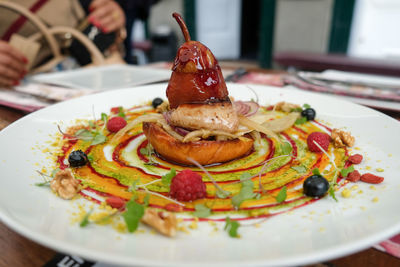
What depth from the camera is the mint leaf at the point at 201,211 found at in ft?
3.16

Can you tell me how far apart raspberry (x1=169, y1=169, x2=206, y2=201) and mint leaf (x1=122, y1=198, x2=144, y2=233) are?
196mm

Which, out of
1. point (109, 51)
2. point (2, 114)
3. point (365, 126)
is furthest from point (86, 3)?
point (365, 126)

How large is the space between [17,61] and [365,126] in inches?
116

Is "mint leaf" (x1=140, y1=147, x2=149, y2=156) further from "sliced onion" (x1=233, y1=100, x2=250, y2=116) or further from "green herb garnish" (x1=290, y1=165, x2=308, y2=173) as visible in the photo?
"green herb garnish" (x1=290, y1=165, x2=308, y2=173)

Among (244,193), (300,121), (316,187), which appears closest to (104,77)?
(300,121)

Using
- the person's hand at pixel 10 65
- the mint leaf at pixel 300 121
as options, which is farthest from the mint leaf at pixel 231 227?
the person's hand at pixel 10 65

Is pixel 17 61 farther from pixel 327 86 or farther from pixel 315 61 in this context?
pixel 315 61

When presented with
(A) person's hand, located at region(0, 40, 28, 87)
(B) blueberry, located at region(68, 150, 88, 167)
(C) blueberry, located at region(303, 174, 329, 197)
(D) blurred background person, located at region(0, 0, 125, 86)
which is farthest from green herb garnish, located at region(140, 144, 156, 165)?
(D) blurred background person, located at region(0, 0, 125, 86)

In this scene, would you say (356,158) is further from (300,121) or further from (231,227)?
(231,227)

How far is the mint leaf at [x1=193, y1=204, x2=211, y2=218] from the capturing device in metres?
0.96

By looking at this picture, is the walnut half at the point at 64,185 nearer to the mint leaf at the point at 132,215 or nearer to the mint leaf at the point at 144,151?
the mint leaf at the point at 132,215

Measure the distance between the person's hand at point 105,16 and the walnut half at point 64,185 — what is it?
3.33m

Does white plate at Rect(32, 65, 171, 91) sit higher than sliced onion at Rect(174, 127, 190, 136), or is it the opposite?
sliced onion at Rect(174, 127, 190, 136)

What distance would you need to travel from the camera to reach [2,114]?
82.9 inches
